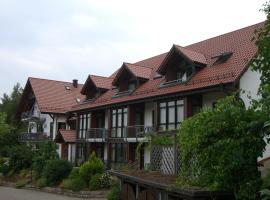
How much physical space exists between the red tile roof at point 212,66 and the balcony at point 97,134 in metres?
2.13

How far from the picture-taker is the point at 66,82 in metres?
54.5

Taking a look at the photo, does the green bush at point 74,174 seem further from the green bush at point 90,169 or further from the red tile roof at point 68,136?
the red tile roof at point 68,136

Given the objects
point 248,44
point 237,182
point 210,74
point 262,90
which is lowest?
point 237,182

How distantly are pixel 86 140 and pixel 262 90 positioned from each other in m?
29.7

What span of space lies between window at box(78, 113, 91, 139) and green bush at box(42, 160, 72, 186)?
10.4 meters

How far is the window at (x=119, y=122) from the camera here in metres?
33.0

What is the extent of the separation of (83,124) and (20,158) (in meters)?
6.85

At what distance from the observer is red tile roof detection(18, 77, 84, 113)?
153ft

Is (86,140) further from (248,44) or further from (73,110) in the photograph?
(248,44)

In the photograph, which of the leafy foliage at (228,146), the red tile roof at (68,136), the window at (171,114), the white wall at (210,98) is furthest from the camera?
the red tile roof at (68,136)

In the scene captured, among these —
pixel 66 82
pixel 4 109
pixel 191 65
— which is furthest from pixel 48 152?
pixel 4 109

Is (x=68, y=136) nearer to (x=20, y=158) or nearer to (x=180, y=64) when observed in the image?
(x=20, y=158)

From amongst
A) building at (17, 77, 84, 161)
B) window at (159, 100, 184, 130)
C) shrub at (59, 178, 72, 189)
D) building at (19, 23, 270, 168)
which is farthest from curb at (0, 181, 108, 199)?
building at (17, 77, 84, 161)

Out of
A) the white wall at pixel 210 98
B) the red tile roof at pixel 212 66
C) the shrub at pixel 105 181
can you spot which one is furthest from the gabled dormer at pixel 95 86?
the shrub at pixel 105 181
